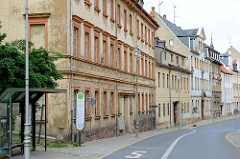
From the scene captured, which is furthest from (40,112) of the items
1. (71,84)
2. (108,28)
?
(108,28)

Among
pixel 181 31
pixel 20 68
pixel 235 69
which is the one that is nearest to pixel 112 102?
pixel 20 68

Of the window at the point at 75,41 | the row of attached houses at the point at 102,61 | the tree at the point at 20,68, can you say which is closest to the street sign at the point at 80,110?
the row of attached houses at the point at 102,61

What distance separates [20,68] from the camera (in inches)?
677

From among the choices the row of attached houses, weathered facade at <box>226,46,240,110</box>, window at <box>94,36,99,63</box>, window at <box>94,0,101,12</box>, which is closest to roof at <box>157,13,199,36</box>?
the row of attached houses

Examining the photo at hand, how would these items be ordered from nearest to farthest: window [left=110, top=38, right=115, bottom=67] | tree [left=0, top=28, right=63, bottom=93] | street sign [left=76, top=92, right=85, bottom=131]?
tree [left=0, top=28, right=63, bottom=93] → street sign [left=76, top=92, right=85, bottom=131] → window [left=110, top=38, right=115, bottom=67]

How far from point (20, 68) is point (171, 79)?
148ft

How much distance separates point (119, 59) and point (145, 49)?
12015 mm

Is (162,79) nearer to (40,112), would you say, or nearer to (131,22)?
(131,22)

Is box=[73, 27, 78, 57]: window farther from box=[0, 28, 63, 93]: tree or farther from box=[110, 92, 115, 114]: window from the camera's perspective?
box=[110, 92, 115, 114]: window

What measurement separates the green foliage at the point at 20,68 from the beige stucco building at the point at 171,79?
1392 inches

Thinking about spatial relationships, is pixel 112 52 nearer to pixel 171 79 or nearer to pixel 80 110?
pixel 80 110

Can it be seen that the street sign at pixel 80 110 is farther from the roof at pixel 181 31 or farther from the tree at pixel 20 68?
the roof at pixel 181 31

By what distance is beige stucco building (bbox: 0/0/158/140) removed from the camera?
24.0m

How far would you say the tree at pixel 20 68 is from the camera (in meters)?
16.5
